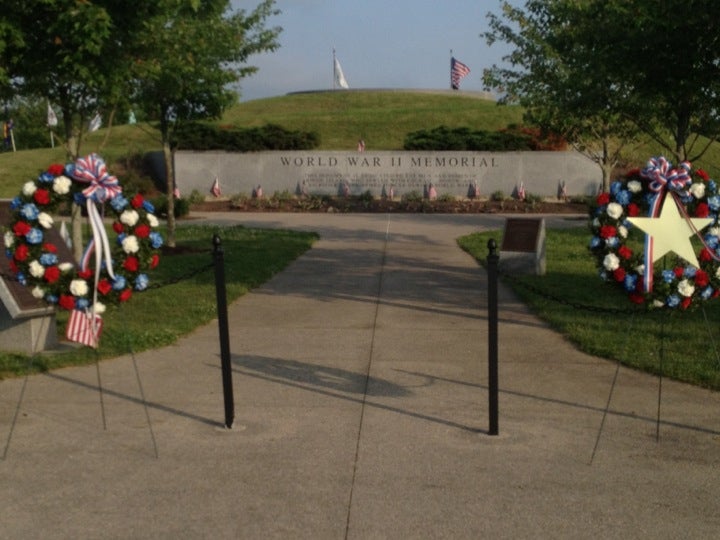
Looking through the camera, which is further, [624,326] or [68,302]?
[624,326]

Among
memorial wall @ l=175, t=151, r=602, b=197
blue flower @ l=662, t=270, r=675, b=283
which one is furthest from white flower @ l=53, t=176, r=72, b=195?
memorial wall @ l=175, t=151, r=602, b=197

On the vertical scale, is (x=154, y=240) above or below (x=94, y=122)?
below

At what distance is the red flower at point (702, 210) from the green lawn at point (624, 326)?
0.74 m

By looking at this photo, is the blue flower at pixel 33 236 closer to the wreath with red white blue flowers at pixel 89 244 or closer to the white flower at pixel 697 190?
the wreath with red white blue flowers at pixel 89 244

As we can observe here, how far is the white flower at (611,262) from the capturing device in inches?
263

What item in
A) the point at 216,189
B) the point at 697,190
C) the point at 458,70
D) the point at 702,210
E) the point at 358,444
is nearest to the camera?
the point at 358,444

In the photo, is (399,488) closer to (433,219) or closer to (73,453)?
(73,453)

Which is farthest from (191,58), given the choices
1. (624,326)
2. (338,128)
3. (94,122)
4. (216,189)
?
(338,128)

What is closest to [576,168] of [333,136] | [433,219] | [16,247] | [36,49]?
[433,219]

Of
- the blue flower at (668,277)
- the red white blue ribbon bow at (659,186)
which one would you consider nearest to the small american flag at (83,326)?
the red white blue ribbon bow at (659,186)

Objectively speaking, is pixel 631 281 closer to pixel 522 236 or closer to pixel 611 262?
pixel 611 262

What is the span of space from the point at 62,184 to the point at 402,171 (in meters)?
28.6

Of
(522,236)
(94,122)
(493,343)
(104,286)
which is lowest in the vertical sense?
(493,343)

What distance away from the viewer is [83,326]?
22.4 ft
